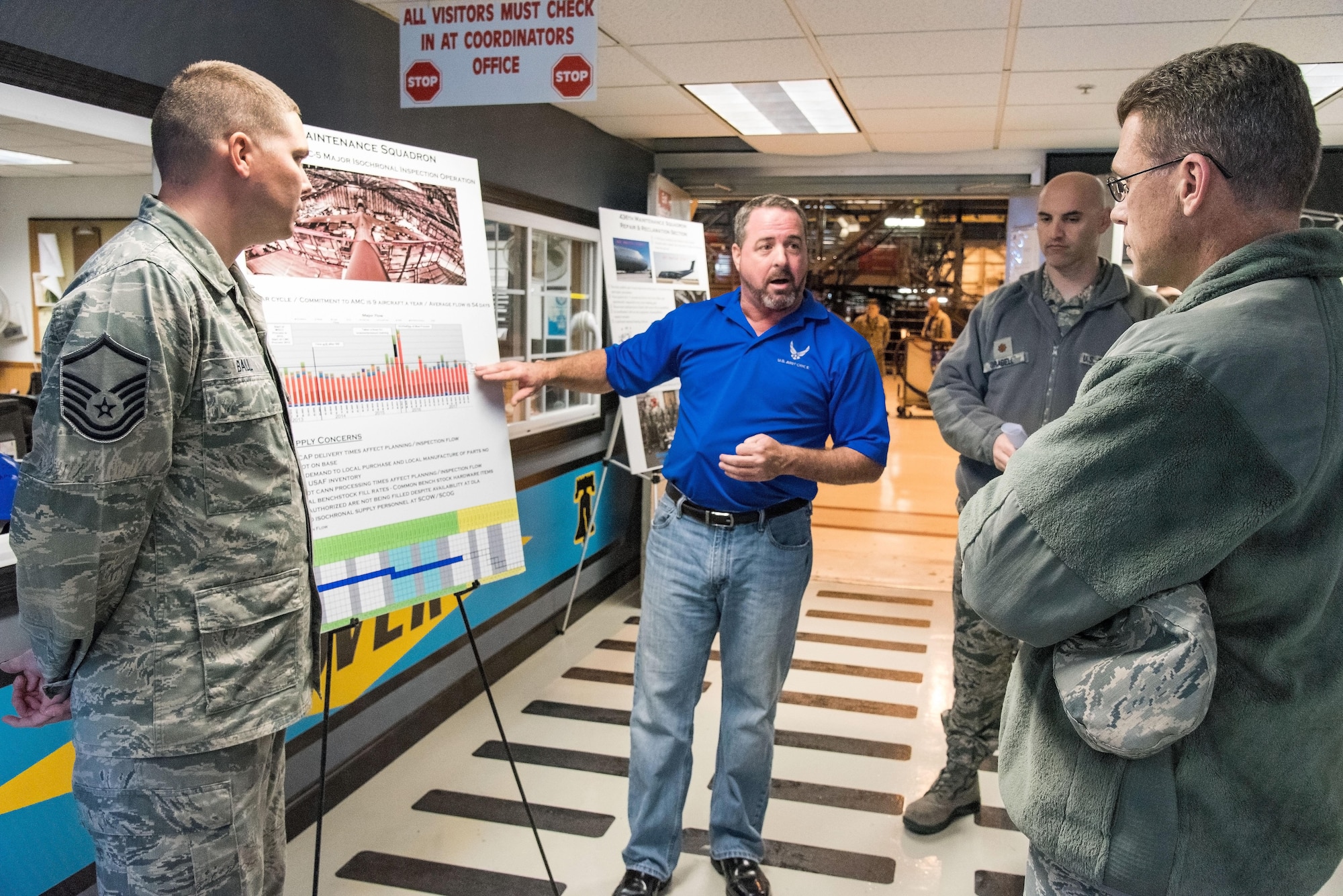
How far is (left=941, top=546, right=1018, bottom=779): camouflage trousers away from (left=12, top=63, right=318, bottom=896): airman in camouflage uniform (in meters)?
1.79

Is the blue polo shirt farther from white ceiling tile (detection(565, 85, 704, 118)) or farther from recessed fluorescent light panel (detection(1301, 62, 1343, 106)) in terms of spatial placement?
recessed fluorescent light panel (detection(1301, 62, 1343, 106))

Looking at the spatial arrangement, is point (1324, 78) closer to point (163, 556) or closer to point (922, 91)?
point (922, 91)

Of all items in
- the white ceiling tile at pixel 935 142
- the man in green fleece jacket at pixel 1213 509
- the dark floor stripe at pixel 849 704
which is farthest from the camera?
the white ceiling tile at pixel 935 142

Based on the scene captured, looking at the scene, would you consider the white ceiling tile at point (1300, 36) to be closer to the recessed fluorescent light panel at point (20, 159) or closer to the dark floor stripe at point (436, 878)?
the dark floor stripe at point (436, 878)

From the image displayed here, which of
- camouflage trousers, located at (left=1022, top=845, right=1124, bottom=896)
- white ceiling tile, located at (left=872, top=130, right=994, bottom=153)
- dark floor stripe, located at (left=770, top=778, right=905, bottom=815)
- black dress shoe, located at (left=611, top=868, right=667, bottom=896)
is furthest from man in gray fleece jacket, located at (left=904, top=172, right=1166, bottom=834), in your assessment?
white ceiling tile, located at (left=872, top=130, right=994, bottom=153)

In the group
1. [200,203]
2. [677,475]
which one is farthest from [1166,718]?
[677,475]

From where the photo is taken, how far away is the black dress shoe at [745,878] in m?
2.40

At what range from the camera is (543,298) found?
15.2 feet

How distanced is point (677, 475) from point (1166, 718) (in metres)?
1.52

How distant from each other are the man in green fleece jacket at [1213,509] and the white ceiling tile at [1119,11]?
7.46ft

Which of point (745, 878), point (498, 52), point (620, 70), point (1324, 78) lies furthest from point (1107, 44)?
point (745, 878)

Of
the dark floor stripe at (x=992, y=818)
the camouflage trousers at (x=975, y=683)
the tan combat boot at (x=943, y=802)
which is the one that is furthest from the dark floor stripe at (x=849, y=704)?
the camouflage trousers at (x=975, y=683)

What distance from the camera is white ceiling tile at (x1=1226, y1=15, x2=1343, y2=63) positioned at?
3135mm

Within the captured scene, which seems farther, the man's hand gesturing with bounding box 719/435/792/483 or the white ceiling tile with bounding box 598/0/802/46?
the white ceiling tile with bounding box 598/0/802/46
